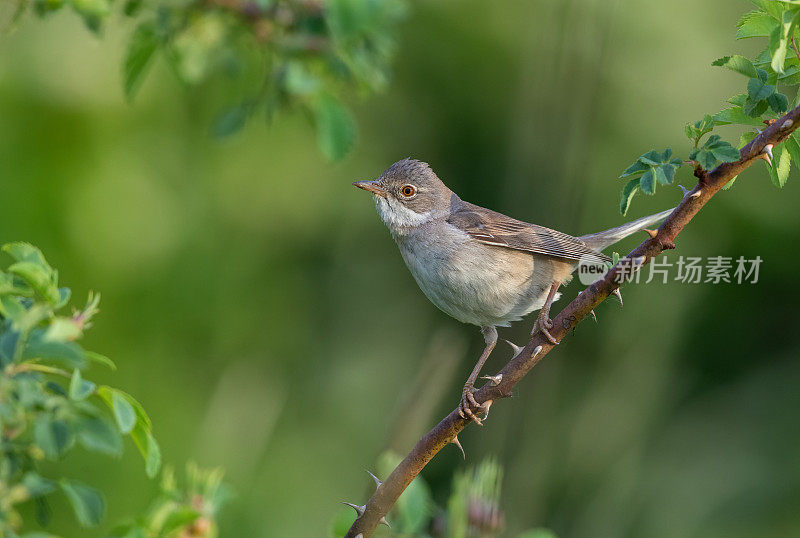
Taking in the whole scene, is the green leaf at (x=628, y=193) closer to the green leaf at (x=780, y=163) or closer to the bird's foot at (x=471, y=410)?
the green leaf at (x=780, y=163)

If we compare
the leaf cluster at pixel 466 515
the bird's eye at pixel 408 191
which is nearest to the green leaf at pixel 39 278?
the leaf cluster at pixel 466 515

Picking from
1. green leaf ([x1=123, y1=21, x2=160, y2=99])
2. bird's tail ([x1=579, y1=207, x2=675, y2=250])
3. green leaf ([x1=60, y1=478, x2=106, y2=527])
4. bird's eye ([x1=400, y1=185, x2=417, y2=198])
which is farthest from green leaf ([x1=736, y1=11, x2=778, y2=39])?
bird's eye ([x1=400, y1=185, x2=417, y2=198])

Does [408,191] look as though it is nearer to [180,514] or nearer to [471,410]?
[471,410]

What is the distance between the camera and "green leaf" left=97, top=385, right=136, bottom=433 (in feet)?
5.12

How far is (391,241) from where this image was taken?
5.96m

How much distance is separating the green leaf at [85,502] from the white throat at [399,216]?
8.60 feet

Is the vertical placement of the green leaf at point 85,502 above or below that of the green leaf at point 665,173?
below

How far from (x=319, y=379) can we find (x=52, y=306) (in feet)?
13.1

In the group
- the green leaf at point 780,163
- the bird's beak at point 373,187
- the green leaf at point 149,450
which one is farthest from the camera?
the bird's beak at point 373,187

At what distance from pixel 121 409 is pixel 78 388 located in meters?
0.11

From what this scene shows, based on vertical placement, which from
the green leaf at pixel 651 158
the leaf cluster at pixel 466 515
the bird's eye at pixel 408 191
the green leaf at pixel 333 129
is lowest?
the leaf cluster at pixel 466 515

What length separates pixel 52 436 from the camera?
1.45m

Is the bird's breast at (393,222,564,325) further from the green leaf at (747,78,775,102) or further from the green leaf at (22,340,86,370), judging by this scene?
the green leaf at (22,340,86,370)

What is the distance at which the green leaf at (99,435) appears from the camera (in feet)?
4.82
